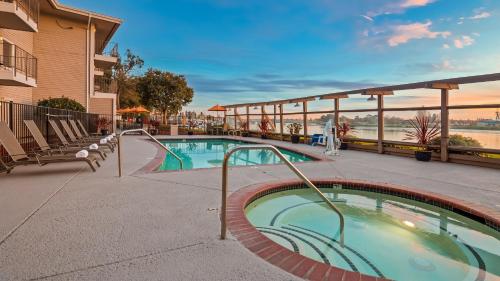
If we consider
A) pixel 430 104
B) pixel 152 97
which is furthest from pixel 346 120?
pixel 152 97

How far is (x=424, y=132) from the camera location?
31.7 ft

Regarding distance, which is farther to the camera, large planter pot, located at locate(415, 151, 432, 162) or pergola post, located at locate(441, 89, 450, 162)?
large planter pot, located at locate(415, 151, 432, 162)

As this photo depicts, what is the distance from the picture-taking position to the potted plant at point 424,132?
9312mm

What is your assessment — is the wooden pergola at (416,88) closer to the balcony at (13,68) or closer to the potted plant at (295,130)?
the potted plant at (295,130)

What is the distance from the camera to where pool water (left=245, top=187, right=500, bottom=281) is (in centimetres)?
317

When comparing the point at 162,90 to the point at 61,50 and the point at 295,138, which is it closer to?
the point at 61,50

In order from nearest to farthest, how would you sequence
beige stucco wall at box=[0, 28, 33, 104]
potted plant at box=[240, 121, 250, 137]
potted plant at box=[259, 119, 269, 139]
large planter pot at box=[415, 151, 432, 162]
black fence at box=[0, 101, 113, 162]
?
black fence at box=[0, 101, 113, 162] → large planter pot at box=[415, 151, 432, 162] → beige stucco wall at box=[0, 28, 33, 104] → potted plant at box=[259, 119, 269, 139] → potted plant at box=[240, 121, 250, 137]

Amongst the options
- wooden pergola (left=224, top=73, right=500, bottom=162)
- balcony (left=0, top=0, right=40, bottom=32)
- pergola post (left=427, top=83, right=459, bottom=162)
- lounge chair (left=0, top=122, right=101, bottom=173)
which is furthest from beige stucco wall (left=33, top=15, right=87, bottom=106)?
pergola post (left=427, top=83, right=459, bottom=162)

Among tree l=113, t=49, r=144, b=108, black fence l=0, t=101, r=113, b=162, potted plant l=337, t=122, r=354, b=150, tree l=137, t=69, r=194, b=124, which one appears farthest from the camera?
tree l=113, t=49, r=144, b=108

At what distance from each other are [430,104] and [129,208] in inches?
389

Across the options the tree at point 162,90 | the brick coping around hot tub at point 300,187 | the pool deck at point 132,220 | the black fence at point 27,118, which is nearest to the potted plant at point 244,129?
the black fence at point 27,118

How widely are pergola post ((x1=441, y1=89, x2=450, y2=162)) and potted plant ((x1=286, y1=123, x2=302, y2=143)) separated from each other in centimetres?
756

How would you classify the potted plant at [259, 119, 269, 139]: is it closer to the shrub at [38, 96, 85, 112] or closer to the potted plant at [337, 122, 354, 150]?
the potted plant at [337, 122, 354, 150]

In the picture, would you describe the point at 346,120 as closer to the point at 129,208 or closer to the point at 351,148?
the point at 351,148
